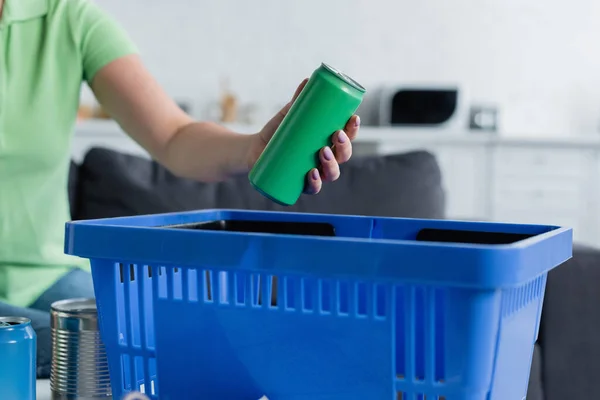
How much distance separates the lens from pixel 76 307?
2.56 feet

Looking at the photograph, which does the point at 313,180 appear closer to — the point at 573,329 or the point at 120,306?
the point at 120,306

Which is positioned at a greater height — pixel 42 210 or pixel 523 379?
pixel 42 210

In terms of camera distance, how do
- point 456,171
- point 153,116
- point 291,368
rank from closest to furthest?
point 291,368, point 153,116, point 456,171

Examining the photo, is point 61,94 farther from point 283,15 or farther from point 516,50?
point 516,50

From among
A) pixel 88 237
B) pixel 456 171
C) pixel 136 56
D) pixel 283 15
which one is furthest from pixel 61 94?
pixel 283 15

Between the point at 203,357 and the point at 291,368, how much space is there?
0.08m

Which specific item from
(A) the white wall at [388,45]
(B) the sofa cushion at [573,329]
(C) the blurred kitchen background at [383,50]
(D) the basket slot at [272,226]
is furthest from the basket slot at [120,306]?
(A) the white wall at [388,45]

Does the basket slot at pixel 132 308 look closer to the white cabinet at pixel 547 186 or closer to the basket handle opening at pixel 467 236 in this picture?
the basket handle opening at pixel 467 236

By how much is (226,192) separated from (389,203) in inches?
15.3

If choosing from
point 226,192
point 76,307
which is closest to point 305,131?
point 76,307

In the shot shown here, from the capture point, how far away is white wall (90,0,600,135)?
187 inches

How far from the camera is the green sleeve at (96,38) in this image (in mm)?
1351

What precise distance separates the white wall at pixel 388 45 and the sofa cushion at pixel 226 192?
2814 mm

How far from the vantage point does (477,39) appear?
4777 millimetres
